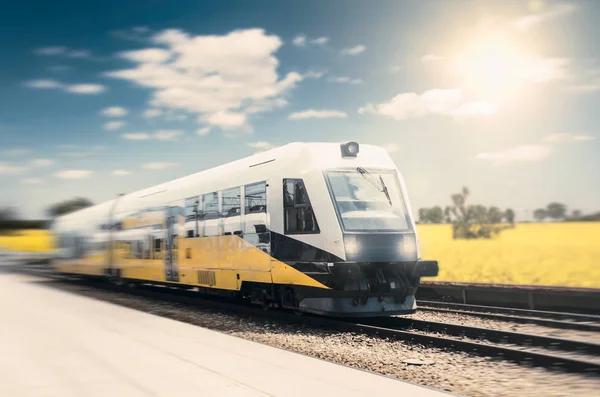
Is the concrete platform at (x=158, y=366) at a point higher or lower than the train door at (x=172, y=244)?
lower

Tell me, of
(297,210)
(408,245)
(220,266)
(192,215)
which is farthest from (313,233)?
(192,215)

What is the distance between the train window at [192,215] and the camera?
16173mm

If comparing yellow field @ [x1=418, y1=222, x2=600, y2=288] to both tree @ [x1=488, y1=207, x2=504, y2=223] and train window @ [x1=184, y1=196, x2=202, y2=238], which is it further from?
tree @ [x1=488, y1=207, x2=504, y2=223]

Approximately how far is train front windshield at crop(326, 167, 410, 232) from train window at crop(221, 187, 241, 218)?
2879 millimetres

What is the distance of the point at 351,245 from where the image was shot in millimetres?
11383

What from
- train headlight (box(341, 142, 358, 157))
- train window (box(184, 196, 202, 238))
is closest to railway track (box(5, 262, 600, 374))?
train window (box(184, 196, 202, 238))

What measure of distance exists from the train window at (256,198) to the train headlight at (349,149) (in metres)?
1.73

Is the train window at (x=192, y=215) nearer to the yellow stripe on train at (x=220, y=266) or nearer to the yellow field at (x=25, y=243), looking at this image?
the yellow stripe on train at (x=220, y=266)

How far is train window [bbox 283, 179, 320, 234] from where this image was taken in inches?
468

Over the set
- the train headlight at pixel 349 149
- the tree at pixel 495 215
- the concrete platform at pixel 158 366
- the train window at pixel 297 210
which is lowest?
the concrete platform at pixel 158 366

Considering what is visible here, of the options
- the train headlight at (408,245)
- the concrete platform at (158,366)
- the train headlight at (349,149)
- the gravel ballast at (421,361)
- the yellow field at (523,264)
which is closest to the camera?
the concrete platform at (158,366)

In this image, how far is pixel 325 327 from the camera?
11844 millimetres

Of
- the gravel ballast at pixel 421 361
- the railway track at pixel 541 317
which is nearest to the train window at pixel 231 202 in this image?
the gravel ballast at pixel 421 361

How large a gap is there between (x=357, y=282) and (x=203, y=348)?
3419mm
